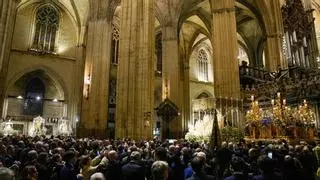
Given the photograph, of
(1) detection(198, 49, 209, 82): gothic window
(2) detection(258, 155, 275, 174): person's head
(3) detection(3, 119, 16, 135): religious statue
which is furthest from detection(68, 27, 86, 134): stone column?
(2) detection(258, 155, 275, 174): person's head

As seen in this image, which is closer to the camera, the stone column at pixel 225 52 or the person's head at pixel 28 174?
the person's head at pixel 28 174

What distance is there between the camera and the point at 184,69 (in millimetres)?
31547

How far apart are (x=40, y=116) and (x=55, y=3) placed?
11.2 m

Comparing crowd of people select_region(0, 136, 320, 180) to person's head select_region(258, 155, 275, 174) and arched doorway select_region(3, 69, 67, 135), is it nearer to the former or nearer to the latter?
person's head select_region(258, 155, 275, 174)

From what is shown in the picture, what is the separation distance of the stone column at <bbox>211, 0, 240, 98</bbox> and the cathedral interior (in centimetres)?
7

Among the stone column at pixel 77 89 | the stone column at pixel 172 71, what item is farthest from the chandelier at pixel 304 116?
the stone column at pixel 77 89

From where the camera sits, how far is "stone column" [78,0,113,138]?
18391 mm

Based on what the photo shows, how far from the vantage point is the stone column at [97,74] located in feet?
60.3

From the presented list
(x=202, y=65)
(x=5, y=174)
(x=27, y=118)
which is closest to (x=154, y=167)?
(x=5, y=174)

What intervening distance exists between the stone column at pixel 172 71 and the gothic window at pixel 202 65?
11.8 meters

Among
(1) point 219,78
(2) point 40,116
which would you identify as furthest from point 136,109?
(2) point 40,116

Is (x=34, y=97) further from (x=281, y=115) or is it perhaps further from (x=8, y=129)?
(x=281, y=115)

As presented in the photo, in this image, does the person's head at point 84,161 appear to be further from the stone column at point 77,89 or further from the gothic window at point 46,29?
the gothic window at point 46,29

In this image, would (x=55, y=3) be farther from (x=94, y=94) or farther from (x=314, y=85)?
(x=314, y=85)
